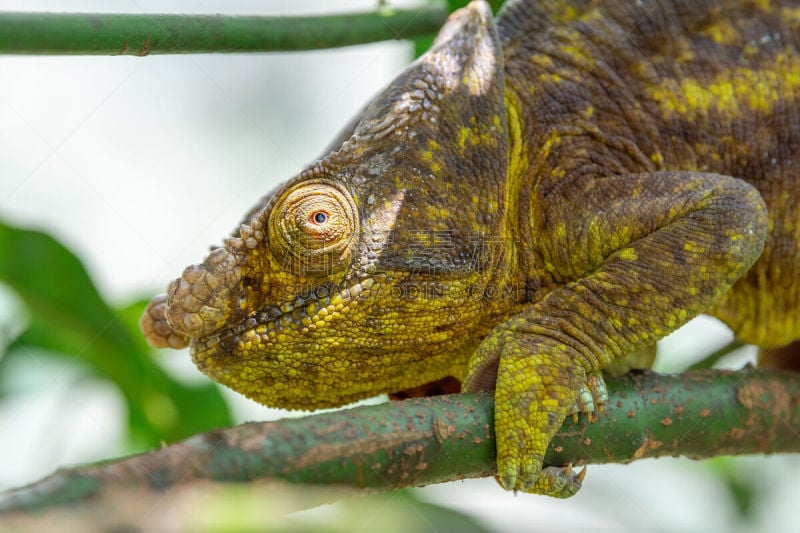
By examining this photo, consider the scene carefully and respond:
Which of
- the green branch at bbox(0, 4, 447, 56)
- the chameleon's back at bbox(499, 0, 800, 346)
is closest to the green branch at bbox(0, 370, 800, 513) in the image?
the chameleon's back at bbox(499, 0, 800, 346)

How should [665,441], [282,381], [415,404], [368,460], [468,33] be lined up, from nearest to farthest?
[368,460]
[415,404]
[665,441]
[282,381]
[468,33]

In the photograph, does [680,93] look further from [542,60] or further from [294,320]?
[294,320]

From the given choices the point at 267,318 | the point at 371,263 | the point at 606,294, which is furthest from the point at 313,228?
the point at 606,294

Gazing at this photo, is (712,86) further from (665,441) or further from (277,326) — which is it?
(277,326)

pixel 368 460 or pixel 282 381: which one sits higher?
pixel 282 381

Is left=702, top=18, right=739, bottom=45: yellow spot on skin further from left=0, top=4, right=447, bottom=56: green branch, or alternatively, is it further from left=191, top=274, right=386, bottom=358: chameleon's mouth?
left=191, top=274, right=386, bottom=358: chameleon's mouth

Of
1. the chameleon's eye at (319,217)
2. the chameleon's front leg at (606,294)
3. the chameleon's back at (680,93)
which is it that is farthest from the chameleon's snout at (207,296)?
the chameleon's back at (680,93)

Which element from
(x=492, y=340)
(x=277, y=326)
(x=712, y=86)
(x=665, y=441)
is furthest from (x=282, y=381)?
(x=712, y=86)
